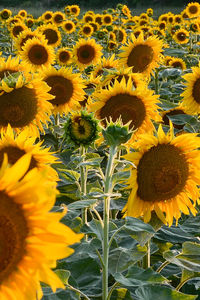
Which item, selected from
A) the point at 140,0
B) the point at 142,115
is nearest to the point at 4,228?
the point at 142,115

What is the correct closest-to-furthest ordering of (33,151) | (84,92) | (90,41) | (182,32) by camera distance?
(33,151), (84,92), (90,41), (182,32)

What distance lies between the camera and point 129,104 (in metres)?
2.81

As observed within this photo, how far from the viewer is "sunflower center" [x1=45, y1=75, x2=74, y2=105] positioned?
3.93 meters

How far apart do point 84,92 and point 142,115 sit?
3.50 ft

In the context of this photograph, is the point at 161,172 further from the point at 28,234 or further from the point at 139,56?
the point at 139,56

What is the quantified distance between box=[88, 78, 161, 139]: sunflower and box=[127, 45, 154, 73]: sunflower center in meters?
1.42

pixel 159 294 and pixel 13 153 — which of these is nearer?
pixel 159 294

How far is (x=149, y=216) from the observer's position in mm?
2043

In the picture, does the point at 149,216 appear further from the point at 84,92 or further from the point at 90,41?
the point at 90,41

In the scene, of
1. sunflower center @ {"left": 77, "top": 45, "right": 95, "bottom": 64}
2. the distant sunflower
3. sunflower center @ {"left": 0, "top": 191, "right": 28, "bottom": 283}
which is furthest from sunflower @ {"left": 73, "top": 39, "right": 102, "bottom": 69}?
sunflower center @ {"left": 0, "top": 191, "right": 28, "bottom": 283}

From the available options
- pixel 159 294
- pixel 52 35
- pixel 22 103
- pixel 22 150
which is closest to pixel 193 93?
pixel 22 103

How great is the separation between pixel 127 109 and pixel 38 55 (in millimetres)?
2668

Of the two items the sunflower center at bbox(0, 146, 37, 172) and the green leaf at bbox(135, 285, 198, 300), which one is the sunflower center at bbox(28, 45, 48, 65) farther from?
the green leaf at bbox(135, 285, 198, 300)

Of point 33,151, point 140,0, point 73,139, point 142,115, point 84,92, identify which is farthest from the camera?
point 140,0
